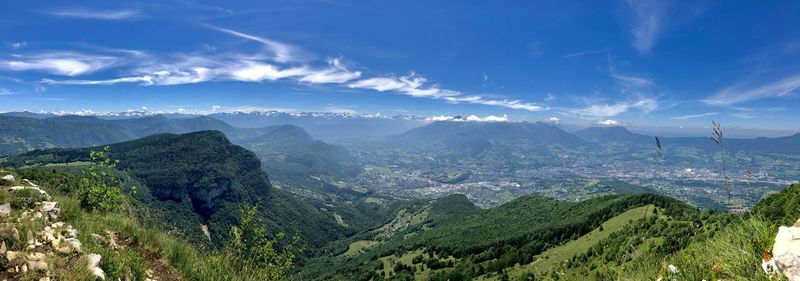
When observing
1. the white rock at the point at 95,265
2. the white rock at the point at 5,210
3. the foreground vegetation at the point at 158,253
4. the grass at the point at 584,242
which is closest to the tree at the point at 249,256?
the foreground vegetation at the point at 158,253

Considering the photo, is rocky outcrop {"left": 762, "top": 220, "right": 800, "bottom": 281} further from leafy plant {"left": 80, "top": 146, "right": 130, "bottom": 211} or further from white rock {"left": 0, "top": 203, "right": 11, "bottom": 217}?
leafy plant {"left": 80, "top": 146, "right": 130, "bottom": 211}

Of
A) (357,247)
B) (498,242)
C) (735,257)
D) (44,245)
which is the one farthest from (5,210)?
(357,247)

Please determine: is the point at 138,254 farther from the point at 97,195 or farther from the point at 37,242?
the point at 97,195

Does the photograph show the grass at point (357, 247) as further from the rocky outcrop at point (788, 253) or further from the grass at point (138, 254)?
the rocky outcrop at point (788, 253)

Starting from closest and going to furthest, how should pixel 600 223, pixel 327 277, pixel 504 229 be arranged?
pixel 600 223 → pixel 327 277 → pixel 504 229

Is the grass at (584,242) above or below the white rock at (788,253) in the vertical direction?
below

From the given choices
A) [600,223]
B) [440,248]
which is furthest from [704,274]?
[440,248]

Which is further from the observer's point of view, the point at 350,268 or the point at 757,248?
the point at 350,268

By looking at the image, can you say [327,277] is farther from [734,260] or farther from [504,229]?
[734,260]
